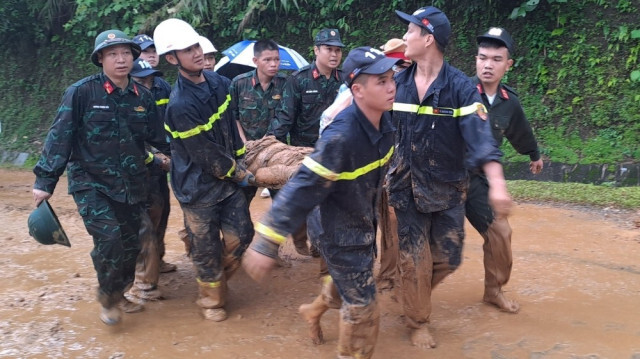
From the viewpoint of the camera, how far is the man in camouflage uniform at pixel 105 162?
414cm

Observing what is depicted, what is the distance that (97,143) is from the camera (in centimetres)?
429

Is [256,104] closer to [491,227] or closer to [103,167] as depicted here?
[103,167]

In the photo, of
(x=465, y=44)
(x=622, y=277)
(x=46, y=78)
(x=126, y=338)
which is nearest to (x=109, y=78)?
(x=126, y=338)

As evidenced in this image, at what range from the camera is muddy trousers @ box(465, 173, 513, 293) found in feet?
14.1

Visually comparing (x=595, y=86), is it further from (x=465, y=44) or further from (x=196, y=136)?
(x=196, y=136)

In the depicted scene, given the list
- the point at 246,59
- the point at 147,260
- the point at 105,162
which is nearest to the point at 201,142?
the point at 105,162

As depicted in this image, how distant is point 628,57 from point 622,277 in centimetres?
560

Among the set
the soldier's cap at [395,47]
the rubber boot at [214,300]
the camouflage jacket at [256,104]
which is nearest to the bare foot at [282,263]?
the rubber boot at [214,300]

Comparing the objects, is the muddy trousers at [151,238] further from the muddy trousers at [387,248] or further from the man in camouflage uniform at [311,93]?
the muddy trousers at [387,248]

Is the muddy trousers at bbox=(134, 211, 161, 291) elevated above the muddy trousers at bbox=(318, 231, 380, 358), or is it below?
below

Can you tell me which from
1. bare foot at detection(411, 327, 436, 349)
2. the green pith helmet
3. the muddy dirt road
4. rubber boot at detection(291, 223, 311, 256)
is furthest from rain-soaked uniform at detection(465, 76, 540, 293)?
the green pith helmet

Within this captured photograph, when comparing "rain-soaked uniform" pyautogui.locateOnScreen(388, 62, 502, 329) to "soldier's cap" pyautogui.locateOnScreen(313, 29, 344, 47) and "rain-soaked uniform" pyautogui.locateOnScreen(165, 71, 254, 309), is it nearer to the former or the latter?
"rain-soaked uniform" pyautogui.locateOnScreen(165, 71, 254, 309)

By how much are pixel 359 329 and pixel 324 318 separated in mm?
1010

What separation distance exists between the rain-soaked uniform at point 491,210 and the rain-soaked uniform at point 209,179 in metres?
1.72
